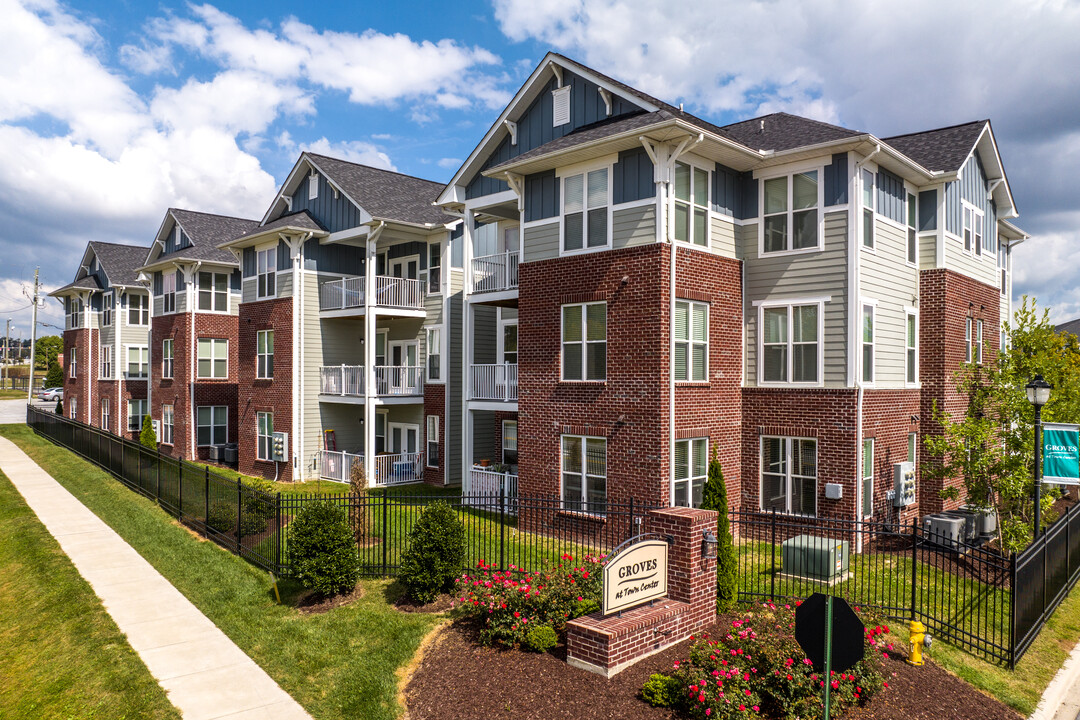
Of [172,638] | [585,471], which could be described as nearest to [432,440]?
[585,471]

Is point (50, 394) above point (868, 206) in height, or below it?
below

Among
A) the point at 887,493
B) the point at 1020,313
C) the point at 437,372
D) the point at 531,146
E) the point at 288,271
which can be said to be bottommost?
the point at 887,493

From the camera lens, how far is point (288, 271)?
2569 cm

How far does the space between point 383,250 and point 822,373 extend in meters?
16.5

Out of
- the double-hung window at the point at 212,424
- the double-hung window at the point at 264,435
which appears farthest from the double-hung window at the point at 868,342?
the double-hung window at the point at 212,424

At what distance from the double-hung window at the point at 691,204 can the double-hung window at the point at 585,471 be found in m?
4.86

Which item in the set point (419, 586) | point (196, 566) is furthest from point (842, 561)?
point (196, 566)

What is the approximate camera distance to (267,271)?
26.6 m

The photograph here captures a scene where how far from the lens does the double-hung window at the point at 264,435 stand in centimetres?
2622

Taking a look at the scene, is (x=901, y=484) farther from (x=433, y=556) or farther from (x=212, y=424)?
(x=212, y=424)

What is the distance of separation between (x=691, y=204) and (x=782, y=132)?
11.6 ft

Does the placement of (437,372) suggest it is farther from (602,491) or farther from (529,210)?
(602,491)

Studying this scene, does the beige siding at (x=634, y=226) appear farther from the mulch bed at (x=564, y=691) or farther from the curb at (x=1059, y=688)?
the curb at (x=1059, y=688)

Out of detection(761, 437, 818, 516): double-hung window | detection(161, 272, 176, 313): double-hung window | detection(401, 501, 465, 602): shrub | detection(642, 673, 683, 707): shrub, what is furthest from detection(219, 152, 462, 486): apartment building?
detection(642, 673, 683, 707): shrub
